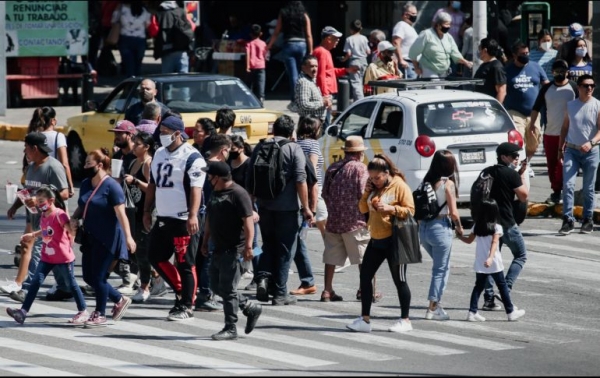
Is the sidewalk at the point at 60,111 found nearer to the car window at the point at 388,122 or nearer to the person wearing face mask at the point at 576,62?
the person wearing face mask at the point at 576,62

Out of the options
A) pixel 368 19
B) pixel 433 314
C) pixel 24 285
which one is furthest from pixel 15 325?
pixel 368 19

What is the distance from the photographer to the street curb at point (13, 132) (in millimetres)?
25953

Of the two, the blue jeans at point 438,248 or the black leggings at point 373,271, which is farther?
the blue jeans at point 438,248

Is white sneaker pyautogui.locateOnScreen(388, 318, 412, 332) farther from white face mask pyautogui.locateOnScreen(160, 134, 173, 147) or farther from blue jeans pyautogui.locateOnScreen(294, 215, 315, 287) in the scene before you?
white face mask pyautogui.locateOnScreen(160, 134, 173, 147)

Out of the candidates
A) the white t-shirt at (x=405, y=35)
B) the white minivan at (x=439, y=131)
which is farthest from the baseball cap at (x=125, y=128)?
the white t-shirt at (x=405, y=35)

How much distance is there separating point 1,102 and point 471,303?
17077mm

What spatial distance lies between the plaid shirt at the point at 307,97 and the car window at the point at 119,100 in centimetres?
246

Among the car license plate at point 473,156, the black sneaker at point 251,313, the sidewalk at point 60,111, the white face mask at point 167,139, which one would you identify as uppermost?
the white face mask at point 167,139

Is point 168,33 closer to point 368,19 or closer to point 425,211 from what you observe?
point 368,19

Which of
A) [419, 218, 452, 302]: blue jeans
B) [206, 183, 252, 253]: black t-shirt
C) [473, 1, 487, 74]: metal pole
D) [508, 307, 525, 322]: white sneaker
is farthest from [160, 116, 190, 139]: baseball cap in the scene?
[473, 1, 487, 74]: metal pole

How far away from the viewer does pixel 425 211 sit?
12586mm

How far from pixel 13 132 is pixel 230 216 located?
596 inches

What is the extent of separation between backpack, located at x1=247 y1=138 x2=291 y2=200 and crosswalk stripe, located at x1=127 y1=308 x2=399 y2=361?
3.90 feet

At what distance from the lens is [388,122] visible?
17.6m
